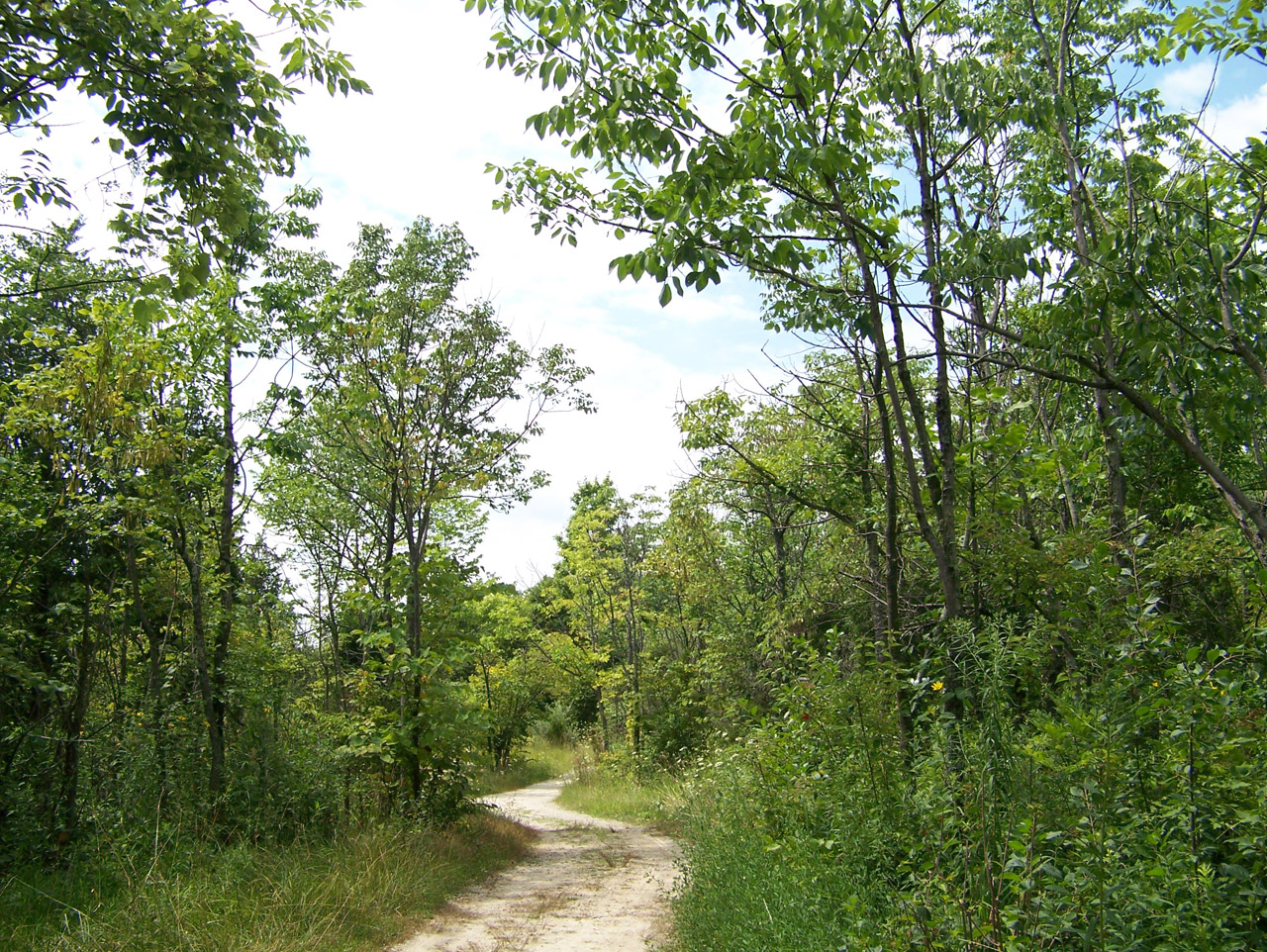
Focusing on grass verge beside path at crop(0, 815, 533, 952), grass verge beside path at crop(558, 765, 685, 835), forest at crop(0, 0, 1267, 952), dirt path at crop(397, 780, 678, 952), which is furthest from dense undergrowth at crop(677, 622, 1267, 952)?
grass verge beside path at crop(558, 765, 685, 835)

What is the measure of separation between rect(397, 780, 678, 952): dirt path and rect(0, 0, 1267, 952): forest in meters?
0.44

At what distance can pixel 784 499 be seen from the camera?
8.70 meters

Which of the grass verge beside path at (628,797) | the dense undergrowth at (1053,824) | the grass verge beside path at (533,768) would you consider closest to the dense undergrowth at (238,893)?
the dense undergrowth at (1053,824)

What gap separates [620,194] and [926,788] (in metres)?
3.63

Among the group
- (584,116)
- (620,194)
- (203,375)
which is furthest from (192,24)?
(203,375)

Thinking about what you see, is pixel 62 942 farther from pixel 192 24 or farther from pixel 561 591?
pixel 561 591

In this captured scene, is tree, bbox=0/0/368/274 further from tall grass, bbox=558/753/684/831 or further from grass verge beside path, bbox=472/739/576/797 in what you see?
grass verge beside path, bbox=472/739/576/797

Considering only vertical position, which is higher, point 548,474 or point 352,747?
point 548,474

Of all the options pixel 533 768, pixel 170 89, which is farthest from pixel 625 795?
pixel 170 89

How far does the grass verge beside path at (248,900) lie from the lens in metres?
5.03

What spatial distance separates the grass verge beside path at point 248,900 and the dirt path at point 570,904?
357mm

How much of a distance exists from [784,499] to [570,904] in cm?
455

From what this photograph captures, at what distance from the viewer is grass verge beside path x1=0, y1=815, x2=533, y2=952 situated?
5027mm

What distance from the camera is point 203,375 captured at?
8.96 m
